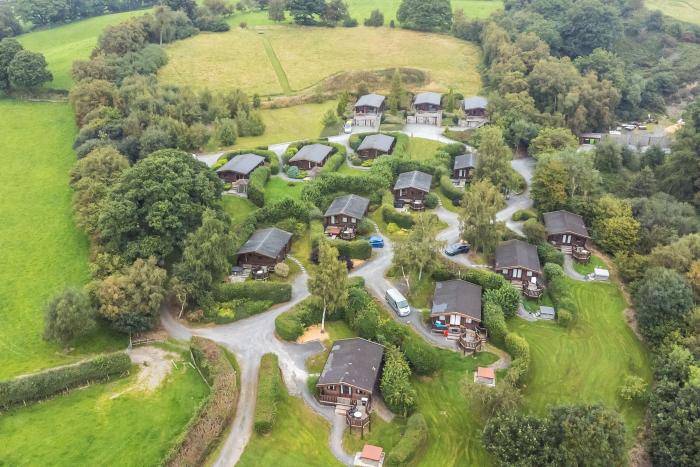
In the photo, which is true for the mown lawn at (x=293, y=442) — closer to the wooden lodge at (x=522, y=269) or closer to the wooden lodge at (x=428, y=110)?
the wooden lodge at (x=522, y=269)

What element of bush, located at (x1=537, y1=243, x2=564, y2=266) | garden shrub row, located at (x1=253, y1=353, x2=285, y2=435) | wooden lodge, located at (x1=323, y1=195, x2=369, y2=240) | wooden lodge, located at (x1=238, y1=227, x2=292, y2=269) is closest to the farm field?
wooden lodge, located at (x1=323, y1=195, x2=369, y2=240)

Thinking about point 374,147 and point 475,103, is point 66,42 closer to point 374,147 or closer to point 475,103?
point 374,147

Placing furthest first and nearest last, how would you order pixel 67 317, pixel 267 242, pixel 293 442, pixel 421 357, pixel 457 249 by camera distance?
pixel 457 249 < pixel 267 242 < pixel 67 317 < pixel 421 357 < pixel 293 442

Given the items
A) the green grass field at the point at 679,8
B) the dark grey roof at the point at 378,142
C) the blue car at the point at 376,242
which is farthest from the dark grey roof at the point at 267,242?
the green grass field at the point at 679,8

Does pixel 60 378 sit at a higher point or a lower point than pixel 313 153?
lower

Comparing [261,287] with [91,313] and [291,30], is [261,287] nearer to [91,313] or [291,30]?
[91,313]

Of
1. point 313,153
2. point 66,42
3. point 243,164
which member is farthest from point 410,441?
point 66,42
